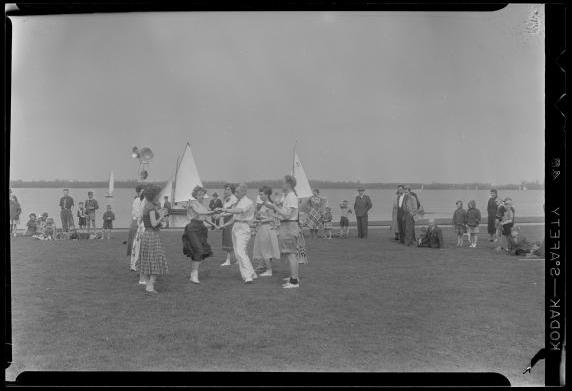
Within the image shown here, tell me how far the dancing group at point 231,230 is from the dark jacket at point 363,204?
0.58 m

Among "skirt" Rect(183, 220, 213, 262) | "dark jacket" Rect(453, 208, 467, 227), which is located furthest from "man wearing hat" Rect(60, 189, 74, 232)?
"dark jacket" Rect(453, 208, 467, 227)

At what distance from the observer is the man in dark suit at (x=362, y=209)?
4191 mm

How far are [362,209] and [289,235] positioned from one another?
77cm

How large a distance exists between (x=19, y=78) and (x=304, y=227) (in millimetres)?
3077

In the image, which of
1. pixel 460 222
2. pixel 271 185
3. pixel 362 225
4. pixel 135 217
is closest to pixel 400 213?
pixel 362 225

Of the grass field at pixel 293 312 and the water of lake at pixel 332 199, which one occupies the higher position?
the water of lake at pixel 332 199

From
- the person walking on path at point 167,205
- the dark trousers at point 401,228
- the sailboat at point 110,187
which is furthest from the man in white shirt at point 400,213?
the sailboat at point 110,187

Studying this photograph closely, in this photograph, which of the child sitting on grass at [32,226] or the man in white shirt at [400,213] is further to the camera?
the child sitting on grass at [32,226]

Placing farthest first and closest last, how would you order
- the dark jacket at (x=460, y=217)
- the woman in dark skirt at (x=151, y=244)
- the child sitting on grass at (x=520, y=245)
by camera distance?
1. the woman in dark skirt at (x=151, y=244)
2. the dark jacket at (x=460, y=217)
3. the child sitting on grass at (x=520, y=245)

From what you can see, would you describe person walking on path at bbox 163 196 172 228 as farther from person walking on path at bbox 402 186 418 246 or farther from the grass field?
person walking on path at bbox 402 186 418 246

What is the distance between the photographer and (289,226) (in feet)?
14.3

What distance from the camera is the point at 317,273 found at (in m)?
4.28

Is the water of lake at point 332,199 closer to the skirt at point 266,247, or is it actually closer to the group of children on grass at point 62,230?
the group of children on grass at point 62,230

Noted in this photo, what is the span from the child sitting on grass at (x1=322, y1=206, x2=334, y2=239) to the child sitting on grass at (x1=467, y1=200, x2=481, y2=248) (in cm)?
130
